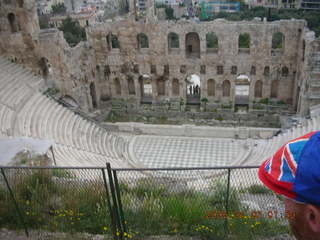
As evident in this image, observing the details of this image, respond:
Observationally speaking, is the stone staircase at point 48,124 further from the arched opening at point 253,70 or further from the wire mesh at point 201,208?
the arched opening at point 253,70

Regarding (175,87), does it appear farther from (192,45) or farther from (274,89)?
(274,89)

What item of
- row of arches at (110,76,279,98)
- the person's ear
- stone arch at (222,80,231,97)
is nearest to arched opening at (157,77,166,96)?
row of arches at (110,76,279,98)

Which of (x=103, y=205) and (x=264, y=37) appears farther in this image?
(x=264, y=37)

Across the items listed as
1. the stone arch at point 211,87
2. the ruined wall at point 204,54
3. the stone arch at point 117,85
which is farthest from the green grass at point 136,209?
the stone arch at point 117,85

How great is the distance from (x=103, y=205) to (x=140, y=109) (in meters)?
17.2

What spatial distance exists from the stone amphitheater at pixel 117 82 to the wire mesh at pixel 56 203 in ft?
27.4

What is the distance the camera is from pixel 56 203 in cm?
686

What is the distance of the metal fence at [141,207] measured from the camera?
6262mm

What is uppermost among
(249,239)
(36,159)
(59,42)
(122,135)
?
(59,42)

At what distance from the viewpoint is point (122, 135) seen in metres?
21.3

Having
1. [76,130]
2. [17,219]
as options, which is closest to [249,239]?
[17,219]

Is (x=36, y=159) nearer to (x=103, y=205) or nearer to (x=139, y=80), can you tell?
(x=103, y=205)

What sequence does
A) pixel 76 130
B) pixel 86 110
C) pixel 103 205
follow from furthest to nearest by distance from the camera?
1. pixel 86 110
2. pixel 76 130
3. pixel 103 205

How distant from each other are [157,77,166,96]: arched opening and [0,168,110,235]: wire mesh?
1719 centimetres
